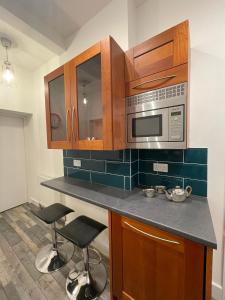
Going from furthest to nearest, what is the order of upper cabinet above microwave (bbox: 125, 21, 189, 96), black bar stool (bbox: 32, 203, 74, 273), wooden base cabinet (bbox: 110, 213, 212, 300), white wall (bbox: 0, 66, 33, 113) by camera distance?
white wall (bbox: 0, 66, 33, 113), black bar stool (bbox: 32, 203, 74, 273), upper cabinet above microwave (bbox: 125, 21, 189, 96), wooden base cabinet (bbox: 110, 213, 212, 300)

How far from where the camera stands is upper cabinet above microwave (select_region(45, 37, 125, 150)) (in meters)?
1.08

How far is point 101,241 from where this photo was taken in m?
1.69

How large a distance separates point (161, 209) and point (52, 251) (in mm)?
1409

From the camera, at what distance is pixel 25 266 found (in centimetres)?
153

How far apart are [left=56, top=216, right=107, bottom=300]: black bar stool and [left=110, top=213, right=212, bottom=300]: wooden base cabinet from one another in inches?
8.4

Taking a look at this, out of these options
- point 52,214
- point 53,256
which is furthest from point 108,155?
point 53,256

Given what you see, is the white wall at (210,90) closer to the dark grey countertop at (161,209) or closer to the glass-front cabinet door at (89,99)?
the dark grey countertop at (161,209)

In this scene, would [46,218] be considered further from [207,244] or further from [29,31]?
[29,31]

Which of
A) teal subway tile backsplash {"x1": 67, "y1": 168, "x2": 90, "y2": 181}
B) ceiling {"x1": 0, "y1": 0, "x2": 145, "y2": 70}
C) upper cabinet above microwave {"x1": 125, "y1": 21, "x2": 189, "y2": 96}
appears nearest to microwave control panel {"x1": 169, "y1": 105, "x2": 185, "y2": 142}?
upper cabinet above microwave {"x1": 125, "y1": 21, "x2": 189, "y2": 96}

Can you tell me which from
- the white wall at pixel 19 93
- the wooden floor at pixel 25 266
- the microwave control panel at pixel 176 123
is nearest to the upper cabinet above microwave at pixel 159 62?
the microwave control panel at pixel 176 123

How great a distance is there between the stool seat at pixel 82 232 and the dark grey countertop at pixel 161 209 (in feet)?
0.83

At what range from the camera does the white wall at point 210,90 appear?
103 centimetres

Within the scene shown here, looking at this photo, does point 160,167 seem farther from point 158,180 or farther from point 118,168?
point 118,168

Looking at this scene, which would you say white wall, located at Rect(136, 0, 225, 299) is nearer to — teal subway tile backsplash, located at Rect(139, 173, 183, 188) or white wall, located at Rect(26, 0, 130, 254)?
teal subway tile backsplash, located at Rect(139, 173, 183, 188)
